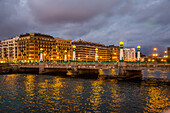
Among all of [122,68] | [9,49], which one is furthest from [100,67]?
[9,49]

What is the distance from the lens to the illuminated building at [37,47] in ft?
426

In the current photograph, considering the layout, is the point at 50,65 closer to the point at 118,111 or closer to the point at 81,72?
the point at 81,72

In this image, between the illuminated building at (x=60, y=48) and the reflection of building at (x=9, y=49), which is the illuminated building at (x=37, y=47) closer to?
the illuminated building at (x=60, y=48)

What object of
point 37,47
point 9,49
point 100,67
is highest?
point 37,47

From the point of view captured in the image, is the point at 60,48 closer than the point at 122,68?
No

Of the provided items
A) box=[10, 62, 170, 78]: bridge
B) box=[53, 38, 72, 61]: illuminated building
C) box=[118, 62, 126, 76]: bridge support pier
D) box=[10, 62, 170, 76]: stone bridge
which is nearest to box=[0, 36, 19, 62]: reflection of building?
box=[53, 38, 72, 61]: illuminated building

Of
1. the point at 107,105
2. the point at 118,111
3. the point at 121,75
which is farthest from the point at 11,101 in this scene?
the point at 121,75

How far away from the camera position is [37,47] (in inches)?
5212

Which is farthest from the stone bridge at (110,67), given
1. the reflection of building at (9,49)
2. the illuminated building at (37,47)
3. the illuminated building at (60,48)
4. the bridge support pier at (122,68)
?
the reflection of building at (9,49)

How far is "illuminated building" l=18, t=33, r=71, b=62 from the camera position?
5113 inches

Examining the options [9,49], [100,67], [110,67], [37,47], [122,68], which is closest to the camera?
[122,68]

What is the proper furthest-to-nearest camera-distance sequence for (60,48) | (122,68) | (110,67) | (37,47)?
(60,48), (37,47), (110,67), (122,68)

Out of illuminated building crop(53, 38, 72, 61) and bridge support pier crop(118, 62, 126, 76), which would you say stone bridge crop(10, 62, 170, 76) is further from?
illuminated building crop(53, 38, 72, 61)

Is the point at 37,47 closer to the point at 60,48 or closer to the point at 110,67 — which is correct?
the point at 60,48
